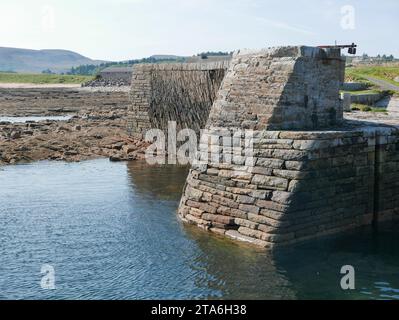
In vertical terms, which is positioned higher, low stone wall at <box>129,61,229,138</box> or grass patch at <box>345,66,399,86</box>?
grass patch at <box>345,66,399,86</box>

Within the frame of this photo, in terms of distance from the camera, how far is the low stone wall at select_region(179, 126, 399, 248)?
38.4ft

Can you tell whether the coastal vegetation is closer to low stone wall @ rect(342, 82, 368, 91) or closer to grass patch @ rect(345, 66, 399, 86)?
grass patch @ rect(345, 66, 399, 86)

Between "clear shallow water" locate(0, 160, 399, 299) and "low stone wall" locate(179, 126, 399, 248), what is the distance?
1.40 feet

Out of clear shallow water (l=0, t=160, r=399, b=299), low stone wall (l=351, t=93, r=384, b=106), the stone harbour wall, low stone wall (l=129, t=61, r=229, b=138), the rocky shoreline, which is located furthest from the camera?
low stone wall (l=351, t=93, r=384, b=106)

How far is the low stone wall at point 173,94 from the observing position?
2159cm

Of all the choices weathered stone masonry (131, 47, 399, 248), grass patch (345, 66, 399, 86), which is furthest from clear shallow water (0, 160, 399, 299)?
grass patch (345, 66, 399, 86)

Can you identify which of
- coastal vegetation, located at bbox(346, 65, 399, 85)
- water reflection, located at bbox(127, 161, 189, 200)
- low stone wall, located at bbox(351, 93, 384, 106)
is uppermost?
coastal vegetation, located at bbox(346, 65, 399, 85)

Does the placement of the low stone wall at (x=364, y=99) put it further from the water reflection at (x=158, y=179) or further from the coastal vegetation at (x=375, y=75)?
the water reflection at (x=158, y=179)

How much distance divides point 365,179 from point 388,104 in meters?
13.2

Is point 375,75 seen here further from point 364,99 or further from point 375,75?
point 364,99

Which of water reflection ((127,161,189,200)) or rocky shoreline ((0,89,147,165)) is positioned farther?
rocky shoreline ((0,89,147,165))

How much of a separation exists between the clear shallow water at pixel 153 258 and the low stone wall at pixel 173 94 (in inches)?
262

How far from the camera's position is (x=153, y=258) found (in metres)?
11.5

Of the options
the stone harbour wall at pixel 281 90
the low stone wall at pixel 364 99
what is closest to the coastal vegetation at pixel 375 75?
the low stone wall at pixel 364 99
